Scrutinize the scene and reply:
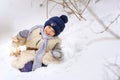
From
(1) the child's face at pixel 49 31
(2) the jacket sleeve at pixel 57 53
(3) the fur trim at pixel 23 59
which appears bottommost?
(3) the fur trim at pixel 23 59

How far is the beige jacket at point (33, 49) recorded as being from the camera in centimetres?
91

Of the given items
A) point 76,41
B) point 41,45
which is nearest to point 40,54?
point 41,45

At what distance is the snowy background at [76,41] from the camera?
875 millimetres

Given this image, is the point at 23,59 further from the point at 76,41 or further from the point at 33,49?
the point at 76,41

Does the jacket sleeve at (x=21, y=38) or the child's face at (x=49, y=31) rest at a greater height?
the child's face at (x=49, y=31)

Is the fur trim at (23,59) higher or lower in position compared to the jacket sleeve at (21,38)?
lower

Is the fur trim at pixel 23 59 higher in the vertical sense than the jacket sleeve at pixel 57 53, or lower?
lower

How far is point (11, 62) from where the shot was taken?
3.16 feet

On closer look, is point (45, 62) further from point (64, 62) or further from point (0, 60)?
point (0, 60)

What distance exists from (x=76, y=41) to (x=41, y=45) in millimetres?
119

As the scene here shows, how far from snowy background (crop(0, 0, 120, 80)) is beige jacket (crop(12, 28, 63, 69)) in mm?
19

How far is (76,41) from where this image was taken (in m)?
1.00

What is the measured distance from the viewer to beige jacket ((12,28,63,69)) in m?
0.91

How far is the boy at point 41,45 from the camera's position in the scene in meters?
0.91
